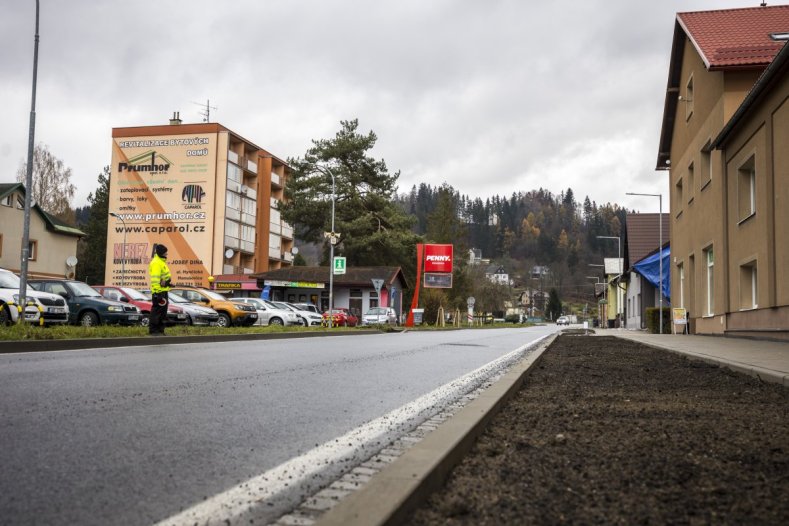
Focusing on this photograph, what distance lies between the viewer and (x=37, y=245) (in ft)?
158

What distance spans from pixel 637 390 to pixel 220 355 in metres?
6.34

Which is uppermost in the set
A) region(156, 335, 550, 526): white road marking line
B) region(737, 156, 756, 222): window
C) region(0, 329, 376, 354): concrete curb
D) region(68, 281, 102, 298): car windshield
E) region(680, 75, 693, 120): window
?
region(680, 75, 693, 120): window

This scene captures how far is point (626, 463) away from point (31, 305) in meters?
17.6

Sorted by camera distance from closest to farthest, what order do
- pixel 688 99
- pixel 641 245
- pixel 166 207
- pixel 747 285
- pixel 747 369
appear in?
pixel 747 369 < pixel 747 285 < pixel 688 99 < pixel 641 245 < pixel 166 207

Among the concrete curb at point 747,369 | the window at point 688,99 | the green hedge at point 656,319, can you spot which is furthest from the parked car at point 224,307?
the concrete curb at point 747,369

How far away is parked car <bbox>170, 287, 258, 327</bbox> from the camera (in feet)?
91.1

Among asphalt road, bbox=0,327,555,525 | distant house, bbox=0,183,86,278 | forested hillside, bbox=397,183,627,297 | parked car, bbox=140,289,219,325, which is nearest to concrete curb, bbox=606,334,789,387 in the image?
asphalt road, bbox=0,327,555,525

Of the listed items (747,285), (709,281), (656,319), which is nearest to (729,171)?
(747,285)

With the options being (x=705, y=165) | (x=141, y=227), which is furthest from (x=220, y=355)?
(x=141, y=227)

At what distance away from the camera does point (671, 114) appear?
27.4 meters

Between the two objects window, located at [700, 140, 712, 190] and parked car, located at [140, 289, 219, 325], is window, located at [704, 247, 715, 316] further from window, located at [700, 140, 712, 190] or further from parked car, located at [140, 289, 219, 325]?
parked car, located at [140, 289, 219, 325]

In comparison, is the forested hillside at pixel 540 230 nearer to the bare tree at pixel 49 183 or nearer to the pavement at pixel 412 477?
the bare tree at pixel 49 183

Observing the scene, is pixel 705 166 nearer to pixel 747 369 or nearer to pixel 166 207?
pixel 747 369

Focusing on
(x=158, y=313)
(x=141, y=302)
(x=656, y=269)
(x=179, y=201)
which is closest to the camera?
(x=158, y=313)
